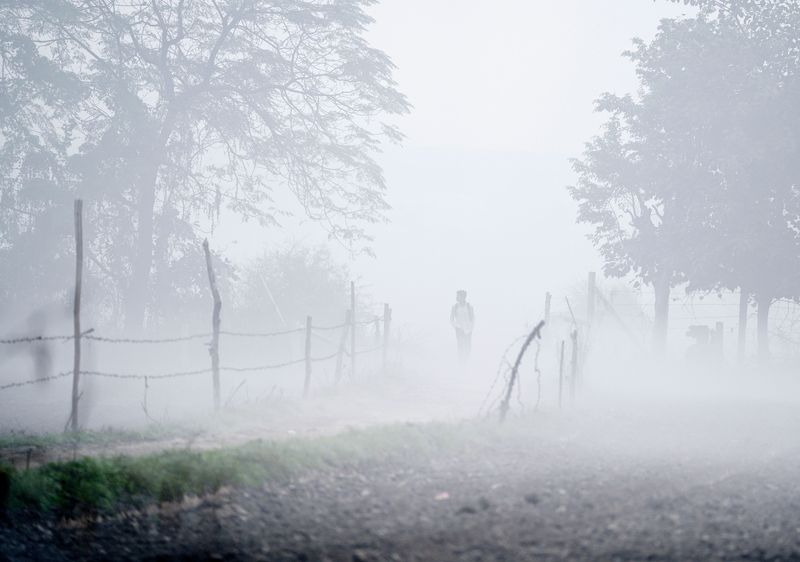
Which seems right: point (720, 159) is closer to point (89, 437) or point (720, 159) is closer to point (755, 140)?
point (755, 140)

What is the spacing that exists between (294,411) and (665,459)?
274 inches

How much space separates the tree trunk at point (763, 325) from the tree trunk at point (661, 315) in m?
3.23

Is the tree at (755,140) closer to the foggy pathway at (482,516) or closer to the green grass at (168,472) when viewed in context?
the foggy pathway at (482,516)

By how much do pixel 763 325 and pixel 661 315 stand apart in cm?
368

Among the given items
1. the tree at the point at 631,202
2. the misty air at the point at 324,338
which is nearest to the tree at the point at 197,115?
the misty air at the point at 324,338

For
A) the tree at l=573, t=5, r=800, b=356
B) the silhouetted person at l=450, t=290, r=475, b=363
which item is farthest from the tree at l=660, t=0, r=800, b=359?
the silhouetted person at l=450, t=290, r=475, b=363

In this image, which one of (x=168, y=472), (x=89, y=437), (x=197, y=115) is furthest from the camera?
(x=197, y=115)

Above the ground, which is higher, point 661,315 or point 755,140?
point 755,140

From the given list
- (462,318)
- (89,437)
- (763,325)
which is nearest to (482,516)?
(89,437)

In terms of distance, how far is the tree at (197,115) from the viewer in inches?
896

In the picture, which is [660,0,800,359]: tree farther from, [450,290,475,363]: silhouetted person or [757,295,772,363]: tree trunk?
[450,290,475,363]: silhouetted person

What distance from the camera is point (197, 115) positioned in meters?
23.3

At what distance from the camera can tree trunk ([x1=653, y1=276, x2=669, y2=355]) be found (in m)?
29.1

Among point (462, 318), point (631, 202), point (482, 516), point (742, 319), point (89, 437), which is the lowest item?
point (89, 437)
